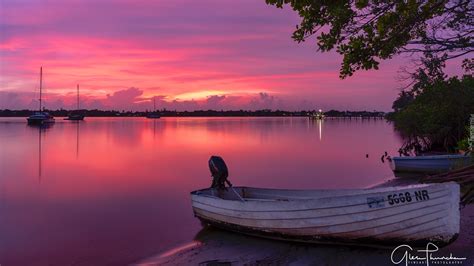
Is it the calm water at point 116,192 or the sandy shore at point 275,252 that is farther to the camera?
the calm water at point 116,192

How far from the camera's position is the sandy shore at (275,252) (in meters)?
8.63

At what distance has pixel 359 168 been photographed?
2861cm

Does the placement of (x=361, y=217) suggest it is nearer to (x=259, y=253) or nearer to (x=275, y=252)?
(x=275, y=252)

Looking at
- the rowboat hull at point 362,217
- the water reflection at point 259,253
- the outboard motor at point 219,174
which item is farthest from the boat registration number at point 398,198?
the outboard motor at point 219,174

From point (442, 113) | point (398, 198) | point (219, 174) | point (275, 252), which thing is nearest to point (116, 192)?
point (219, 174)

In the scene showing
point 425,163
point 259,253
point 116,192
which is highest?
point 425,163

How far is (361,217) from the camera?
342 inches

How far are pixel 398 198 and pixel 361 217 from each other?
868 mm

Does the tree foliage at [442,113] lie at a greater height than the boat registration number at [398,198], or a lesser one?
greater

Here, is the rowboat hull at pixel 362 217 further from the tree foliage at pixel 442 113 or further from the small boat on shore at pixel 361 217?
the tree foliage at pixel 442 113

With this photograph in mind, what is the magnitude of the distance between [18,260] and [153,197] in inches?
318

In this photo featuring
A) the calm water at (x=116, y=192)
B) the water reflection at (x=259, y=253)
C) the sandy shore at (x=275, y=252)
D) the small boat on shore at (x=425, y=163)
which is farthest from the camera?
the small boat on shore at (x=425, y=163)

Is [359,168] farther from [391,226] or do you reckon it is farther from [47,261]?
[47,261]

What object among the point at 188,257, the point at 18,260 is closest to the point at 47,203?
the point at 18,260
